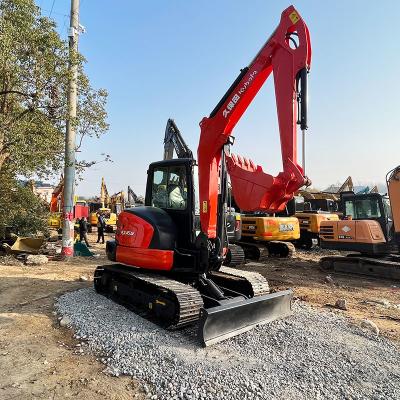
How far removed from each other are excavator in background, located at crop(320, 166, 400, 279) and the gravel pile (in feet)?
17.6

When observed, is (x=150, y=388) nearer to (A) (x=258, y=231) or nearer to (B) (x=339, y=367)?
(B) (x=339, y=367)

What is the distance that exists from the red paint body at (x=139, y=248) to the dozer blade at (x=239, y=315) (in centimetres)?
127

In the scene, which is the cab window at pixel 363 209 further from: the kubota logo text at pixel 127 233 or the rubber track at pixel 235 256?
the kubota logo text at pixel 127 233

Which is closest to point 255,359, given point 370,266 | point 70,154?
point 370,266

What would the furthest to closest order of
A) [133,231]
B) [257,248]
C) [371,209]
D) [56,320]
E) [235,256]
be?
[257,248], [371,209], [235,256], [133,231], [56,320]

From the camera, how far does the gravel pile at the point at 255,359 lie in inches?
139

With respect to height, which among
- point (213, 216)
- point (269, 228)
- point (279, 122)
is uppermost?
point (279, 122)

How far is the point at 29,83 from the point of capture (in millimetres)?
10258

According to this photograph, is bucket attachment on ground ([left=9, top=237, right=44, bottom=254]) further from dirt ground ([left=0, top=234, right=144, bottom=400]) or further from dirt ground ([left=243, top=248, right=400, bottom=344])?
dirt ground ([left=243, top=248, right=400, bottom=344])

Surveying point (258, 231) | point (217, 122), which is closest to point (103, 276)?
point (217, 122)

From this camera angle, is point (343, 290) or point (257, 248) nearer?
point (343, 290)

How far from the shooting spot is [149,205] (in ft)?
21.7

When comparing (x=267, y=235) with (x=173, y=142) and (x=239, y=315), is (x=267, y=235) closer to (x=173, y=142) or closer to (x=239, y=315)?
(x=173, y=142)

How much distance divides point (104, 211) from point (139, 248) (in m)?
19.8
